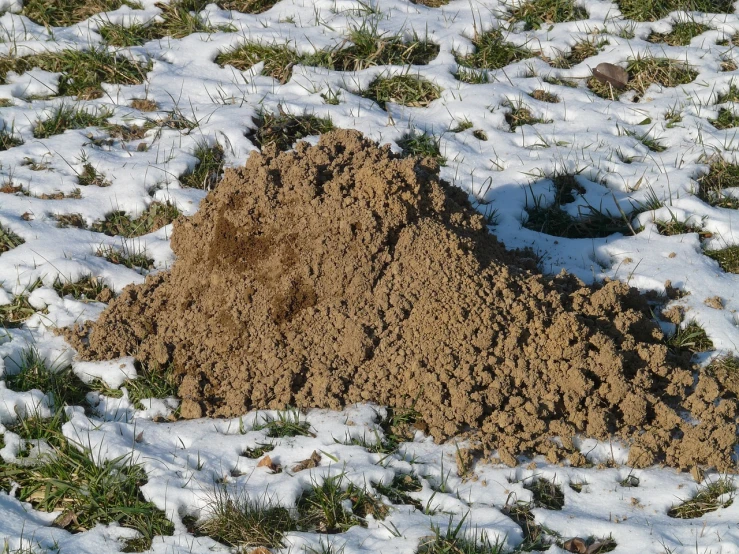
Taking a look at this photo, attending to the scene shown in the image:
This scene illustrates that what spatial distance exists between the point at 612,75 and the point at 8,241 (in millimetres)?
4445

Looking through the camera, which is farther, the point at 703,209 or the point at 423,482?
the point at 703,209

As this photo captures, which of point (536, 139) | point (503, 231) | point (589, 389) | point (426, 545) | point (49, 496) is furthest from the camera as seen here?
point (536, 139)

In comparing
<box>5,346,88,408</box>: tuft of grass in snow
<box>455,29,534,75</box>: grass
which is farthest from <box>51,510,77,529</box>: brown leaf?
<box>455,29,534,75</box>: grass

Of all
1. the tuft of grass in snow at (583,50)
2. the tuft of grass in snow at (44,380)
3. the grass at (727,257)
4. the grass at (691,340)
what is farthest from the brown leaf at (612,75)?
the tuft of grass in snow at (44,380)

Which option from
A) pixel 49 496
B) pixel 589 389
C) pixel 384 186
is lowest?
pixel 49 496

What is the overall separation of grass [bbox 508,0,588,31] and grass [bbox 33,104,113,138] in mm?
3404

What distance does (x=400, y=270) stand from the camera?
4074mm

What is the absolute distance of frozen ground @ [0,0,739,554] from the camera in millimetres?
3455

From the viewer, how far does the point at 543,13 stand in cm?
713

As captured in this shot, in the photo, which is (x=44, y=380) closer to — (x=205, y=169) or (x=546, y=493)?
(x=205, y=169)

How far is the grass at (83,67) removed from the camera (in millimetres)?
6391

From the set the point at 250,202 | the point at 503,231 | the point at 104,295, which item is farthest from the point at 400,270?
the point at 104,295

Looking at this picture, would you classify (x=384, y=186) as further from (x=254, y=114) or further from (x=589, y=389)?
(x=254, y=114)

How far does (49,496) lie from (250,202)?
5.25 feet
